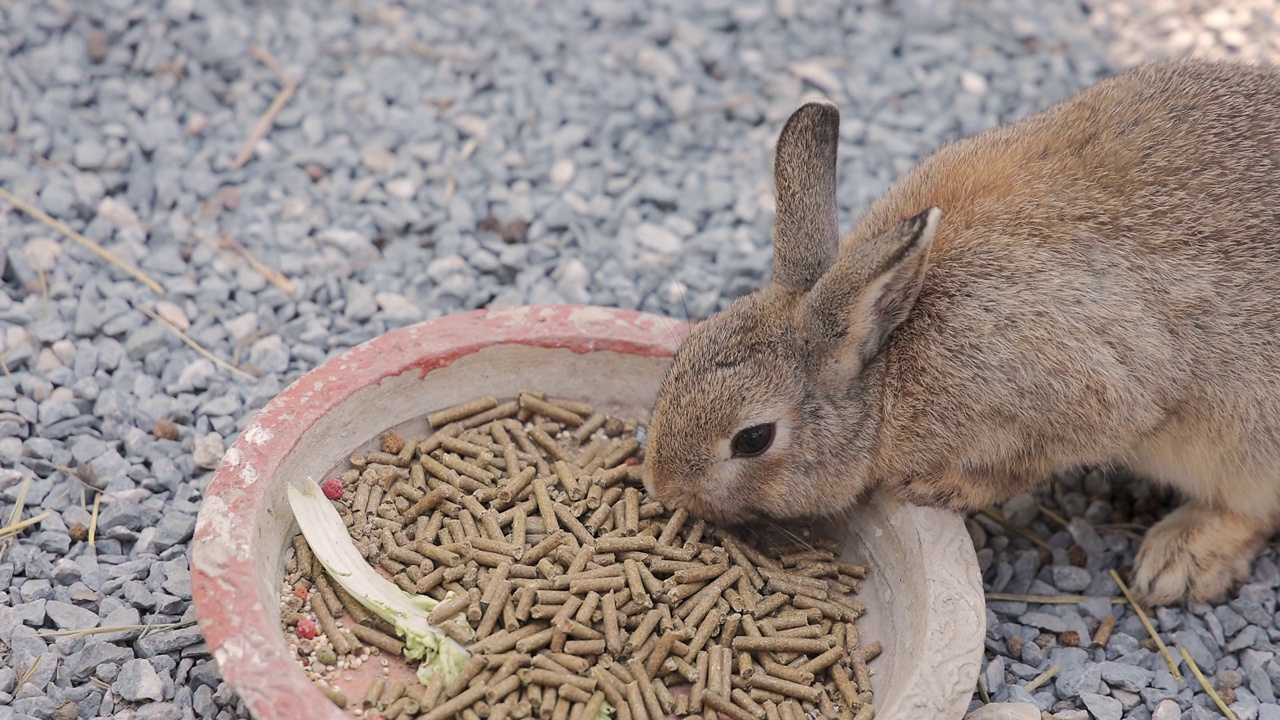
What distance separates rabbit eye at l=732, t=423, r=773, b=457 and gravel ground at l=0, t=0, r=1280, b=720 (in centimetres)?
128

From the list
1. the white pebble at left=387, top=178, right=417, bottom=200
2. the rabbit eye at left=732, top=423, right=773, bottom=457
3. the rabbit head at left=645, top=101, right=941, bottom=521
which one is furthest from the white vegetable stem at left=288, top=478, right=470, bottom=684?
the white pebble at left=387, top=178, right=417, bottom=200

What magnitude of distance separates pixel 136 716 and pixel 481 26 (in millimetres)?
5174

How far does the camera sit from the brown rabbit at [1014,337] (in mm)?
4578

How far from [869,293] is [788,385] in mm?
531

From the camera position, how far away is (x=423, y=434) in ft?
16.9

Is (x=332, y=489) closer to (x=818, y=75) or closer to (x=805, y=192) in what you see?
(x=805, y=192)

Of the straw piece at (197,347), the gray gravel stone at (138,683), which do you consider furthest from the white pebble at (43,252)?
the gray gravel stone at (138,683)

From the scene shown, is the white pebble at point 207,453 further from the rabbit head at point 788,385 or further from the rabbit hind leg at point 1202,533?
the rabbit hind leg at point 1202,533

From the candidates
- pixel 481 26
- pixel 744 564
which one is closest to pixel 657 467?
pixel 744 564

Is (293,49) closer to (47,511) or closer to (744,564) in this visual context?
(47,511)

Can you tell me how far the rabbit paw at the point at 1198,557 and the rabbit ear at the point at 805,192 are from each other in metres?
1.99

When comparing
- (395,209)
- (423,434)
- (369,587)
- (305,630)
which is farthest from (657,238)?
(305,630)

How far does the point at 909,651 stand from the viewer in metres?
4.31

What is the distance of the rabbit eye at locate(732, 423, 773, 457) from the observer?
183 inches
